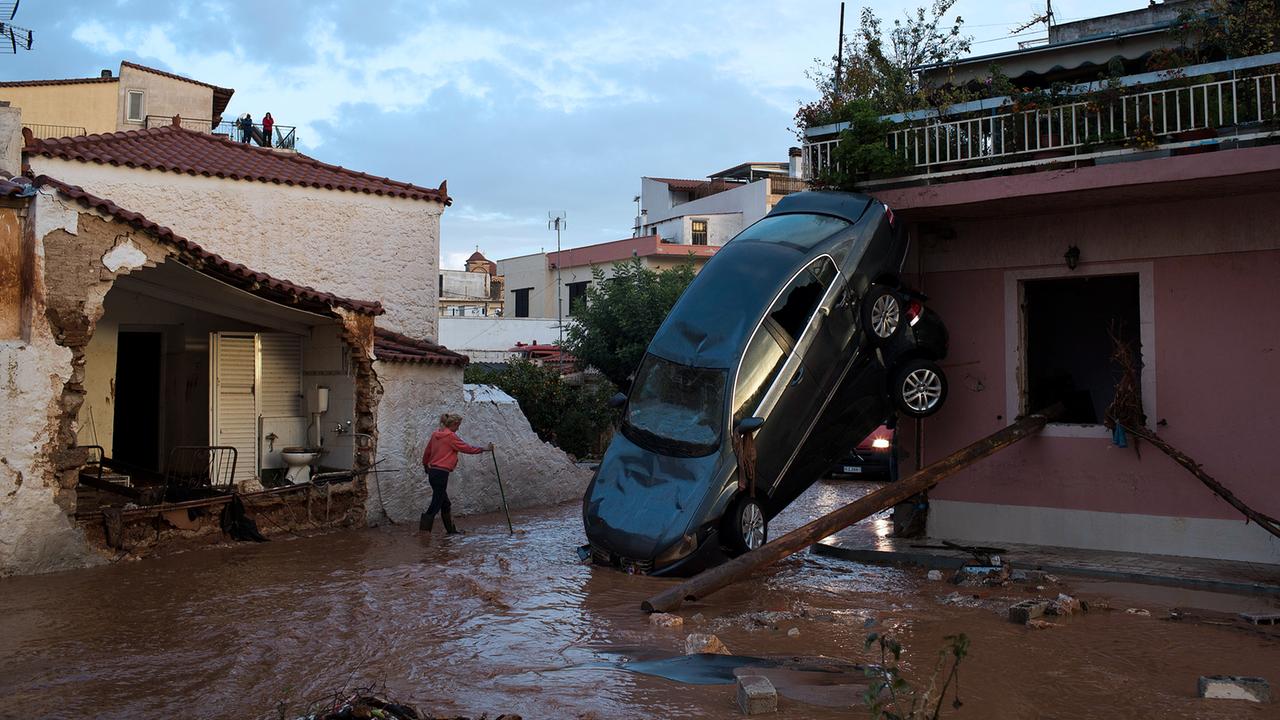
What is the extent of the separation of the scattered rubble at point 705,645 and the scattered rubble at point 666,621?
771 millimetres

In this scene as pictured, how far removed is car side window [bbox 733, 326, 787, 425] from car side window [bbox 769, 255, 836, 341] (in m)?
0.20

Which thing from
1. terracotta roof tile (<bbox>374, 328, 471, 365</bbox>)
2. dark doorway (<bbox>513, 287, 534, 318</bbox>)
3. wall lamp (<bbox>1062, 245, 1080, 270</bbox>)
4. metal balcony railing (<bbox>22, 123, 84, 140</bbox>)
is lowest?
terracotta roof tile (<bbox>374, 328, 471, 365</bbox>)

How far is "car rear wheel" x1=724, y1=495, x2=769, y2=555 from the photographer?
32.0 ft

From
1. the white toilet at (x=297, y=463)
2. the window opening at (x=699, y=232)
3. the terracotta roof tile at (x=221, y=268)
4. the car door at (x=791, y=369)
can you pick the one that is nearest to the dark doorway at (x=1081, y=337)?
the car door at (x=791, y=369)

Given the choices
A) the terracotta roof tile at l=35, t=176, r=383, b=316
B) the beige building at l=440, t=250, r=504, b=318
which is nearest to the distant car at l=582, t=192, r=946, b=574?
the terracotta roof tile at l=35, t=176, r=383, b=316

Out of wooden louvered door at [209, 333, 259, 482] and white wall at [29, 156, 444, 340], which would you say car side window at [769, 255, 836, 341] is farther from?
white wall at [29, 156, 444, 340]

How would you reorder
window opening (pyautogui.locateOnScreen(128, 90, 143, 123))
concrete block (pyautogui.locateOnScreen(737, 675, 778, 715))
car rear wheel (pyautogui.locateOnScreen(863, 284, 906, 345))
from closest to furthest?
concrete block (pyautogui.locateOnScreen(737, 675, 778, 715))
car rear wheel (pyautogui.locateOnScreen(863, 284, 906, 345))
window opening (pyautogui.locateOnScreen(128, 90, 143, 123))

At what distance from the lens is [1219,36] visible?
11203 mm

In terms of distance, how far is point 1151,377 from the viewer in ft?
36.0

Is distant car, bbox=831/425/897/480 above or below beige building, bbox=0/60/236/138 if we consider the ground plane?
below

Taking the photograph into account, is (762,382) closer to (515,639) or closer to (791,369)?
(791,369)

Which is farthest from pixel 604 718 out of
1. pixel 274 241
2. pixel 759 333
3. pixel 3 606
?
pixel 274 241

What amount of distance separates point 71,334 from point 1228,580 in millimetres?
11530

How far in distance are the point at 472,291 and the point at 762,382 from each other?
51.3 m
